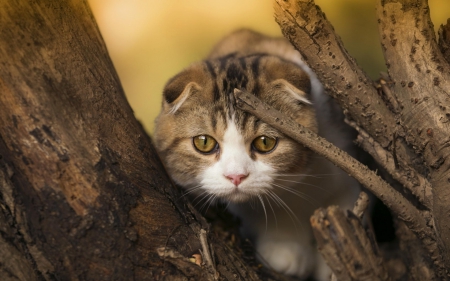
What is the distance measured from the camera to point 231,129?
1.52 m

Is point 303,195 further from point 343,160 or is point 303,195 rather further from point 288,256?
point 343,160

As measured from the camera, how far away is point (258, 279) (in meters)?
1.46

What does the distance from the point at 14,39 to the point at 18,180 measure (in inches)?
14.2

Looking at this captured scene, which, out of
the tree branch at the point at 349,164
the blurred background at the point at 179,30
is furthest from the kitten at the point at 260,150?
the blurred background at the point at 179,30

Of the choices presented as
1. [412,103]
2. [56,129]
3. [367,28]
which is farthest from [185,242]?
[367,28]

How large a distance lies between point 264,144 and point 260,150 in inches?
1.0

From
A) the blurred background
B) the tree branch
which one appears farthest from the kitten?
the blurred background

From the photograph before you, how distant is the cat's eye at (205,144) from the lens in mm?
1573

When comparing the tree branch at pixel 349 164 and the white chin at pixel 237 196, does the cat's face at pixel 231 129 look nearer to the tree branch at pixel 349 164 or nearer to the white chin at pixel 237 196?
the white chin at pixel 237 196

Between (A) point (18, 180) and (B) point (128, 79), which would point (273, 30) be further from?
(A) point (18, 180)

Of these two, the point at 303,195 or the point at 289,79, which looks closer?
the point at 289,79

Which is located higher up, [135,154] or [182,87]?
[182,87]

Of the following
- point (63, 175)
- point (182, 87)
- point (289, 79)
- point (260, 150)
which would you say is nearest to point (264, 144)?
point (260, 150)

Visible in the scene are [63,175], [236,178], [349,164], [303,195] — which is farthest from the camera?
[303,195]
